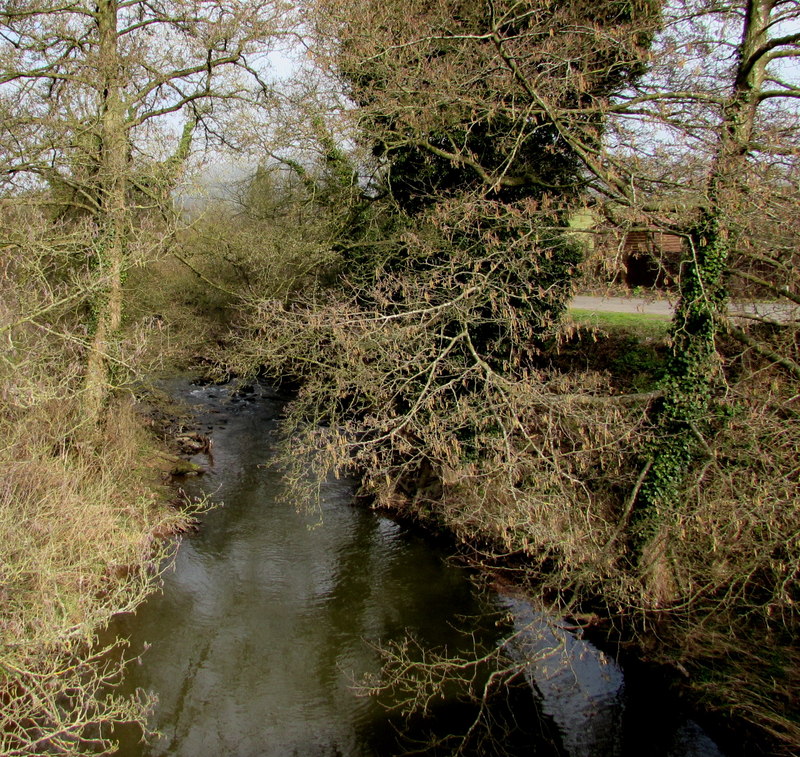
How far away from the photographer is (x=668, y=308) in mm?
11617

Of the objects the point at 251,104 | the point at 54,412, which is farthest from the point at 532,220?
the point at 54,412

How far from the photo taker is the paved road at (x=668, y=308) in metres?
8.63

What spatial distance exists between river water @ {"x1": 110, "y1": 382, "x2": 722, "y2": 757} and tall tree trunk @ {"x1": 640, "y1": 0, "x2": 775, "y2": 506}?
2851 millimetres

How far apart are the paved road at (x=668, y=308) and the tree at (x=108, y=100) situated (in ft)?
29.3

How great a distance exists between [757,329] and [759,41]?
14.0 feet

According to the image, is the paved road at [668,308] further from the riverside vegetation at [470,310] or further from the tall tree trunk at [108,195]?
the tall tree trunk at [108,195]

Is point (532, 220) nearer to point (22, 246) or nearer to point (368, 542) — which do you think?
point (368, 542)

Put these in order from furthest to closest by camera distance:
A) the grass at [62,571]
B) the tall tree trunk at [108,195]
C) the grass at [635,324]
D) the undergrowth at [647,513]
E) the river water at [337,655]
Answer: the grass at [635,324] → the tall tree trunk at [108,195] → the undergrowth at [647,513] → the river water at [337,655] → the grass at [62,571]

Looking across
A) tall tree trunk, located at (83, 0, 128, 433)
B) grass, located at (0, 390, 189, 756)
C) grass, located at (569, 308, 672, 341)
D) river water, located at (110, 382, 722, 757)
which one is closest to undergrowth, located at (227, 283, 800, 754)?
river water, located at (110, 382, 722, 757)

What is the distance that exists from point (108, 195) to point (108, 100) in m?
1.86

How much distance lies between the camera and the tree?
10.6 metres

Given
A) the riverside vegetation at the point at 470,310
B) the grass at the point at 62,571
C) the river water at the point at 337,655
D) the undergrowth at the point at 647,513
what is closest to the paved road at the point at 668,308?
the riverside vegetation at the point at 470,310

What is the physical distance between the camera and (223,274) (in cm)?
1723

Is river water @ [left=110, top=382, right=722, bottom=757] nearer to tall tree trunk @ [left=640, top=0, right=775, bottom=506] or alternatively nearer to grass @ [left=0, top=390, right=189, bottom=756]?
grass @ [left=0, top=390, right=189, bottom=756]
